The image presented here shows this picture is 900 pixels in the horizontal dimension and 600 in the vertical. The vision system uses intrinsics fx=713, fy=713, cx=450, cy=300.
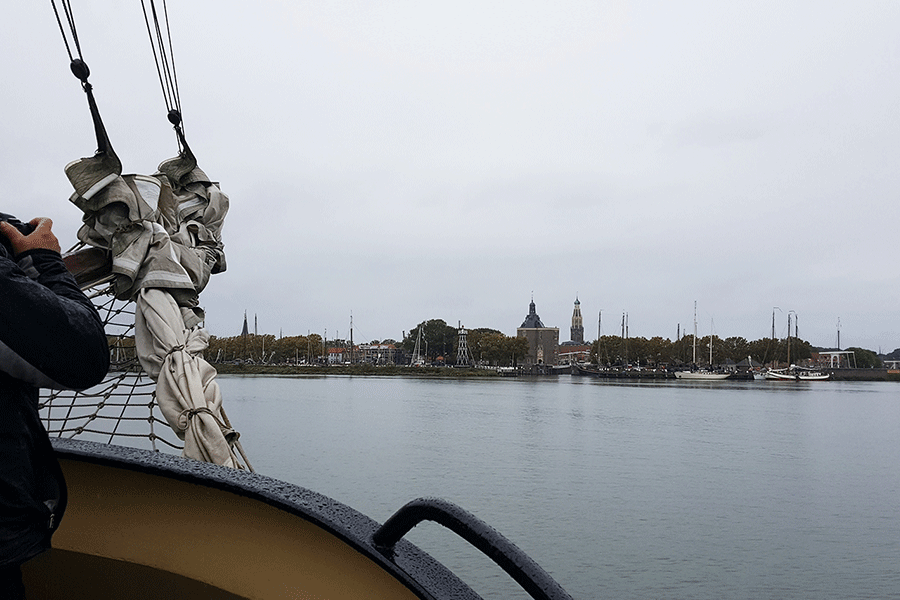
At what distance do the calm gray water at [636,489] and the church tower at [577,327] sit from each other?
368 ft

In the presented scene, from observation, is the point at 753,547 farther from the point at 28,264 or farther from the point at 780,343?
the point at 780,343

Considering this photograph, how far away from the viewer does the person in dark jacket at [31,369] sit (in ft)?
2.94

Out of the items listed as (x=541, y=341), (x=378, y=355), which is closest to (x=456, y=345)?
(x=541, y=341)

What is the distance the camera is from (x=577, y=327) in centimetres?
14538

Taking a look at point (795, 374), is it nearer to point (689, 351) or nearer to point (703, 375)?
point (703, 375)

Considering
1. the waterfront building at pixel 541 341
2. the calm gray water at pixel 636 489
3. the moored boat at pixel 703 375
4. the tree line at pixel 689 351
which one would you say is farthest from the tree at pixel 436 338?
the calm gray water at pixel 636 489

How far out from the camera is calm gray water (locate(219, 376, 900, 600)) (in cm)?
930

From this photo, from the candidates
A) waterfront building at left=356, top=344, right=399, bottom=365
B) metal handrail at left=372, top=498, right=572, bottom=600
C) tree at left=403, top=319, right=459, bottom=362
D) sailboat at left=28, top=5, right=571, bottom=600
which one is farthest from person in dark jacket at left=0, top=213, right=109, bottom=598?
waterfront building at left=356, top=344, right=399, bottom=365

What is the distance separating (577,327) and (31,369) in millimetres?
146984

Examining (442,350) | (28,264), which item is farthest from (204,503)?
(442,350)

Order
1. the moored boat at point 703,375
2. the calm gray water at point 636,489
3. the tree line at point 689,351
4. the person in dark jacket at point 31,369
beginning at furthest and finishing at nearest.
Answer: the tree line at point 689,351 < the moored boat at point 703,375 < the calm gray water at point 636,489 < the person in dark jacket at point 31,369

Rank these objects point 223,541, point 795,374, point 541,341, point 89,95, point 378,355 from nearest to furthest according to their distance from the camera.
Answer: point 223,541 < point 89,95 < point 795,374 < point 541,341 < point 378,355

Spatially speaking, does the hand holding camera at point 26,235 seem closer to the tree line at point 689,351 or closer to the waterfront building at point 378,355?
the tree line at point 689,351

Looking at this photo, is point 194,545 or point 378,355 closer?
point 194,545
